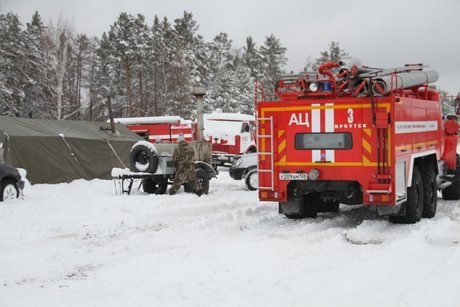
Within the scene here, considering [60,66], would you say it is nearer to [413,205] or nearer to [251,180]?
[251,180]

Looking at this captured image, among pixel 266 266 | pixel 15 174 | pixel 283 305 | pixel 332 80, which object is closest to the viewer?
pixel 283 305

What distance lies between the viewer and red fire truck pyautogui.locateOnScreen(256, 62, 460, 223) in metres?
8.60

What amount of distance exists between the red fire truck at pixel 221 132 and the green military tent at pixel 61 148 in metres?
6.08

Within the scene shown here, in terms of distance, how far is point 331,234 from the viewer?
8.69 m

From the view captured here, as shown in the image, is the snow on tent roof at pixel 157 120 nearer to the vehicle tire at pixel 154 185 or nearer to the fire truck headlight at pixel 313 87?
the vehicle tire at pixel 154 185

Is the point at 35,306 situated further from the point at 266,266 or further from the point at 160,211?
the point at 160,211

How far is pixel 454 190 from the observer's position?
13555mm

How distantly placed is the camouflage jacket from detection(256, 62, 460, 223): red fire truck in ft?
18.1

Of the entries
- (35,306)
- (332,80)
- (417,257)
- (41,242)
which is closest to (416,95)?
(332,80)

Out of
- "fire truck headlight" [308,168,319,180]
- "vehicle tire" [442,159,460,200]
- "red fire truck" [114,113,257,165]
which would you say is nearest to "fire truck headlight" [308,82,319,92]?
"fire truck headlight" [308,168,319,180]

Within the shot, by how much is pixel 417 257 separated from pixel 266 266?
6.34 ft

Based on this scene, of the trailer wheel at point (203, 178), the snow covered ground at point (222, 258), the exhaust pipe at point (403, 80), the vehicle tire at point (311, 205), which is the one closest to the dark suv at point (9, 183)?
the snow covered ground at point (222, 258)

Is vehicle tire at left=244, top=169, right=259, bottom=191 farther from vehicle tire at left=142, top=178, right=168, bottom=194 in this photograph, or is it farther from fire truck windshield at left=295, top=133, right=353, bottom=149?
fire truck windshield at left=295, top=133, right=353, bottom=149

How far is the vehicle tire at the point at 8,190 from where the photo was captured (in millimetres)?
13617
